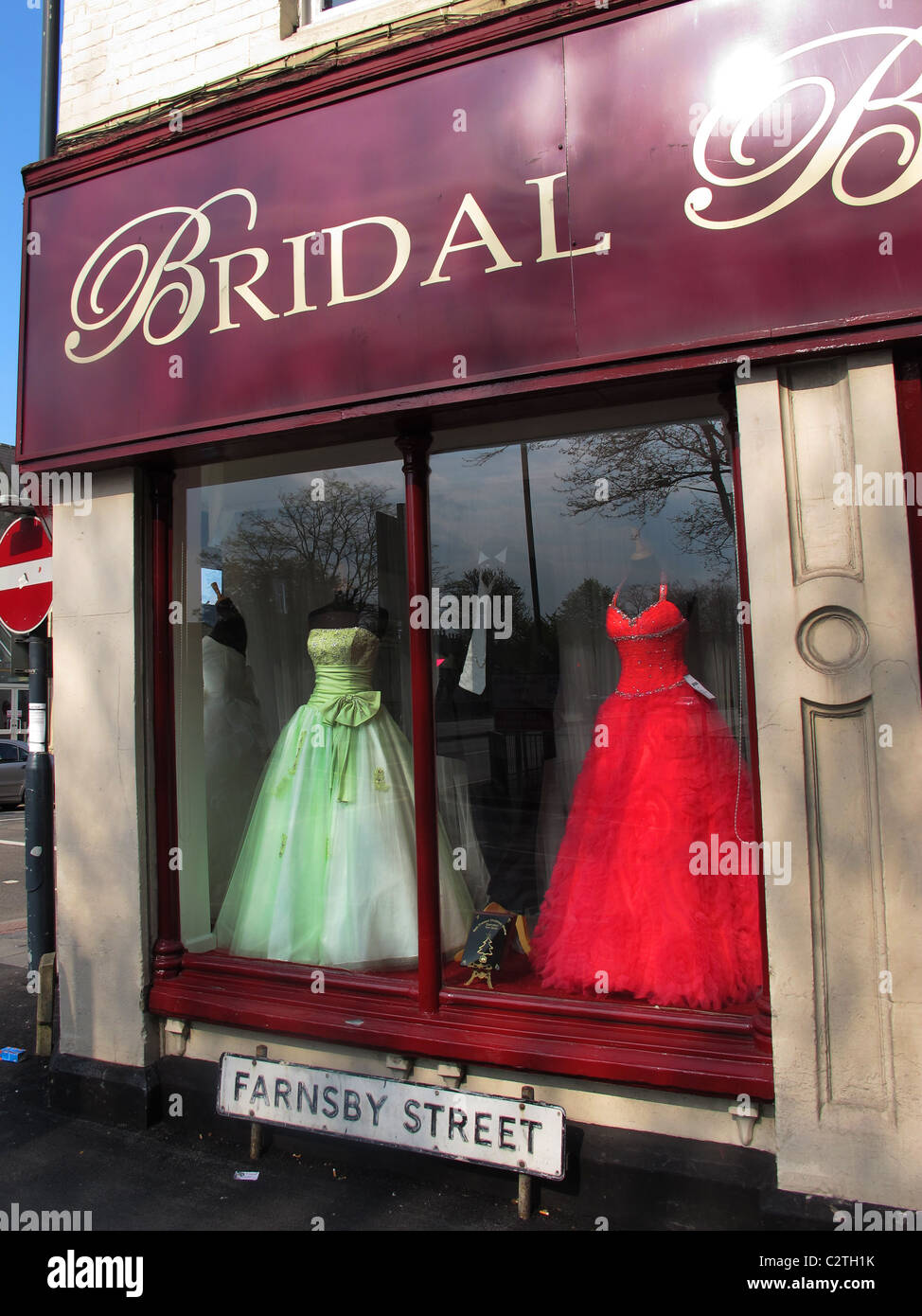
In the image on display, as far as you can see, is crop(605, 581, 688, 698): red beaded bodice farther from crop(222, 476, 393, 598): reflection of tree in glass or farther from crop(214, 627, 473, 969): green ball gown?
crop(222, 476, 393, 598): reflection of tree in glass

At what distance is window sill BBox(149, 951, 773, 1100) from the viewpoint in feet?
9.50

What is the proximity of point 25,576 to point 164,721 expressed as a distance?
4.67 feet

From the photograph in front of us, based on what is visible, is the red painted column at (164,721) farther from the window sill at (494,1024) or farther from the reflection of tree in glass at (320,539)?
the reflection of tree in glass at (320,539)

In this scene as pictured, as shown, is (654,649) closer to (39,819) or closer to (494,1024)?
(494,1024)

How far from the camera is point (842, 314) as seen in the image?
2725 mm

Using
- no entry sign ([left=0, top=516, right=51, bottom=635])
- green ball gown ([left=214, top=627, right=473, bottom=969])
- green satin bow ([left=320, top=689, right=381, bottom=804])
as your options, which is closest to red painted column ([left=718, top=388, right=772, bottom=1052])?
green ball gown ([left=214, top=627, right=473, bottom=969])

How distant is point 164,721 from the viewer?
4.08 meters

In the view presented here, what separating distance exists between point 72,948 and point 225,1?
4.56 meters

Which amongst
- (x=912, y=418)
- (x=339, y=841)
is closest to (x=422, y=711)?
(x=339, y=841)

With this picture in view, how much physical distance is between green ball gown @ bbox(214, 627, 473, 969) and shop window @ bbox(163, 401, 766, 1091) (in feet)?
0.04

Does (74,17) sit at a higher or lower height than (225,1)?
higher

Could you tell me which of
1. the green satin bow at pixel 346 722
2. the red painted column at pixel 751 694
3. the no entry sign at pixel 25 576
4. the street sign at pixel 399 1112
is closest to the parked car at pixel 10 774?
the no entry sign at pixel 25 576

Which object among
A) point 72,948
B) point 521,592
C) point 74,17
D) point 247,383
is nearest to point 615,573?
point 521,592
